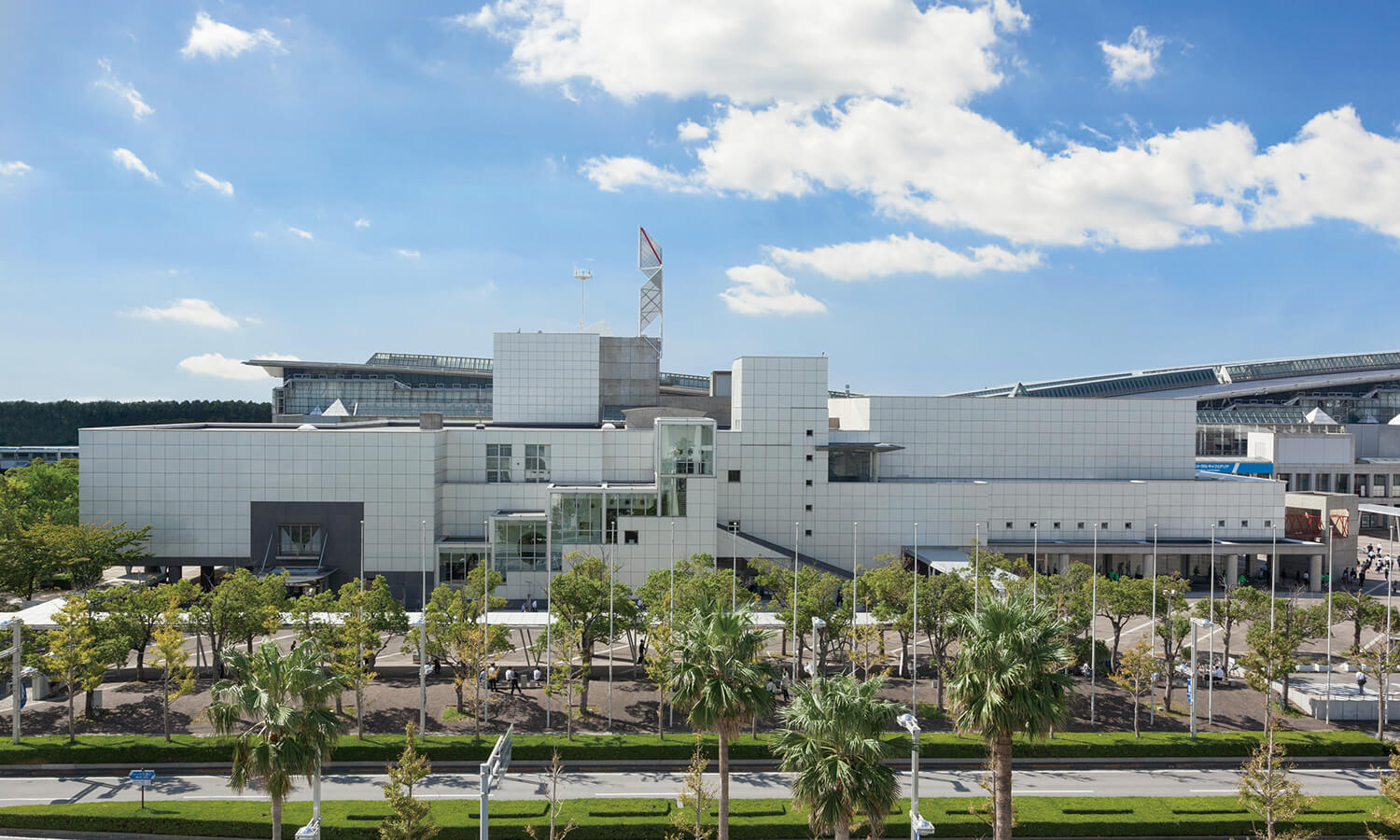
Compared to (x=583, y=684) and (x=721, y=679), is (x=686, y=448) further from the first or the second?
(x=721, y=679)

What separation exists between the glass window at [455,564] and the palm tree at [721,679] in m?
44.0

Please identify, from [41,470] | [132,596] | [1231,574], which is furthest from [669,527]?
[41,470]

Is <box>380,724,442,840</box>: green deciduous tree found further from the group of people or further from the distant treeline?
the distant treeline

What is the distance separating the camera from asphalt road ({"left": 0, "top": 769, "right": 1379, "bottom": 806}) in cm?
3581

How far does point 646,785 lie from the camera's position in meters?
37.4

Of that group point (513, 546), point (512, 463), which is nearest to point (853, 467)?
point (512, 463)

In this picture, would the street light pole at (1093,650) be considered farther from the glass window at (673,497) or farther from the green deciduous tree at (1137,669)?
the glass window at (673,497)

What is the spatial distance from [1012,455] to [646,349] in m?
42.7

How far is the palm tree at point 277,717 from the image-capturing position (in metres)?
24.9

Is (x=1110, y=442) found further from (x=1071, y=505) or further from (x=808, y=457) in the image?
(x=808, y=457)

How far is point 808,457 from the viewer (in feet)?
245

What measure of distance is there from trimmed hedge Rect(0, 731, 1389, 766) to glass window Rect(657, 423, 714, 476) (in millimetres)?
28644

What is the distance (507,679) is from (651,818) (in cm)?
1924

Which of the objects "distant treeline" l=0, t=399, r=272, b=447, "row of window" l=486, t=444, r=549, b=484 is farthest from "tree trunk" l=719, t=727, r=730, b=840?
"distant treeline" l=0, t=399, r=272, b=447
